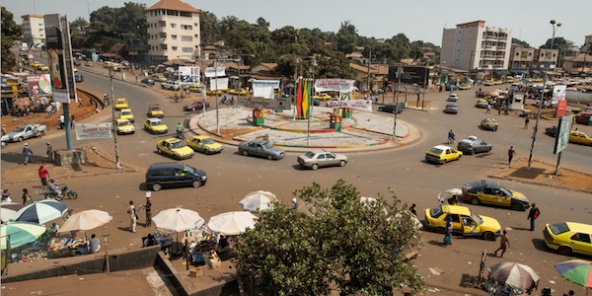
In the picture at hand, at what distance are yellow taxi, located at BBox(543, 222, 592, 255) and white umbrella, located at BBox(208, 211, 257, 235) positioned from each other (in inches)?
490

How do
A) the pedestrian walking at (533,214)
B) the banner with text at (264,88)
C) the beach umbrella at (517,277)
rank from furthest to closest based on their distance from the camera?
1. the banner with text at (264,88)
2. the pedestrian walking at (533,214)
3. the beach umbrella at (517,277)

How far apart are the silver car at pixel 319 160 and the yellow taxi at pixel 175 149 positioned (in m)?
8.39

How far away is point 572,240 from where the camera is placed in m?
16.1

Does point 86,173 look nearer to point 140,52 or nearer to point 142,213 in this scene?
point 142,213

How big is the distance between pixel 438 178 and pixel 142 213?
18.0 m

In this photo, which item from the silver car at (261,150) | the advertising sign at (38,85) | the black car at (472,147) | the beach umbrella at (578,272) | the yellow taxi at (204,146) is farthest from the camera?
the advertising sign at (38,85)

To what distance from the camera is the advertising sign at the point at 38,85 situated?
136 ft

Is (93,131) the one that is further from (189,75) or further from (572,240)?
(572,240)

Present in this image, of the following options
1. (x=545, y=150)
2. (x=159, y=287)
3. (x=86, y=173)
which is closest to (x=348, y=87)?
(x=545, y=150)

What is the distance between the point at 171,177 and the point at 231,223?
941cm

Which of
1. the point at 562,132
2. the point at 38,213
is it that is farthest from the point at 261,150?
the point at 562,132

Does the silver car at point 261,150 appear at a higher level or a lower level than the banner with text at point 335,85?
lower

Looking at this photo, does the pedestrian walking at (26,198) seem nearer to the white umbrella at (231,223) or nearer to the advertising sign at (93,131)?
the advertising sign at (93,131)

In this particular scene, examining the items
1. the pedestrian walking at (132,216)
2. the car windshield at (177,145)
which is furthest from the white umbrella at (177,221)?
the car windshield at (177,145)
